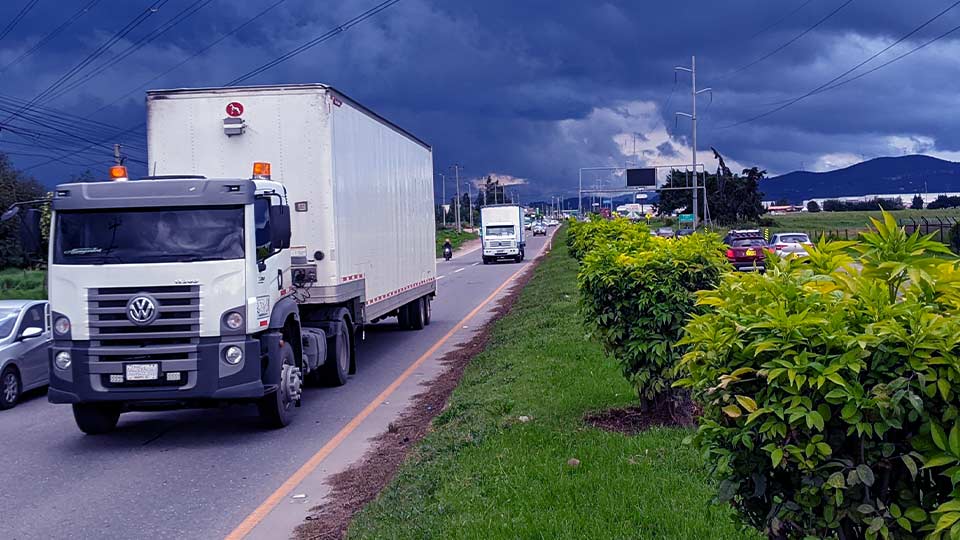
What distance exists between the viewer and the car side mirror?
44.3ft

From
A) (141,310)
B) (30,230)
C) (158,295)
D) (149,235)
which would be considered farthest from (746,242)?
A: (30,230)

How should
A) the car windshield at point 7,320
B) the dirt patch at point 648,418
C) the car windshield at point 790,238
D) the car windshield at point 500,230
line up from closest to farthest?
the dirt patch at point 648,418, the car windshield at point 7,320, the car windshield at point 790,238, the car windshield at point 500,230

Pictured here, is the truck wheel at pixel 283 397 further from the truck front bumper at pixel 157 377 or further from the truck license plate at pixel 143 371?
the truck license plate at pixel 143 371

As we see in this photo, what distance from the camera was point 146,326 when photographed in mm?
9773

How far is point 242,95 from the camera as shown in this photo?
12570mm

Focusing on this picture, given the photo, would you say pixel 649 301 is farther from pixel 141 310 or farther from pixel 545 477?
pixel 141 310

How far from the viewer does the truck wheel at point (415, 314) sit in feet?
67.9

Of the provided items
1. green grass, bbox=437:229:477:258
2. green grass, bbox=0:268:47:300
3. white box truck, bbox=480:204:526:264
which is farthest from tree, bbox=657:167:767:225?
green grass, bbox=0:268:47:300

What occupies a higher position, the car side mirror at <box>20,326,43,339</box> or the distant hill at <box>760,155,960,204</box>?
the distant hill at <box>760,155,960,204</box>

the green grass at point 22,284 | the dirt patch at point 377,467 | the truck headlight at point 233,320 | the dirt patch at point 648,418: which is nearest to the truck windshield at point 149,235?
the truck headlight at point 233,320

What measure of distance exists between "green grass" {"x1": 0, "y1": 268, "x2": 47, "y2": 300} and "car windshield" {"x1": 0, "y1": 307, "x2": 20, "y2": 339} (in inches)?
817

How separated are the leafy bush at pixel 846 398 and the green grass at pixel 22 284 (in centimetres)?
3343

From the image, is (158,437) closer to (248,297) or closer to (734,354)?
(248,297)

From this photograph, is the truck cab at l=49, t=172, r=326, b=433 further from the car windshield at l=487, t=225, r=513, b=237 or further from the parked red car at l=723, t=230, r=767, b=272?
the car windshield at l=487, t=225, r=513, b=237
